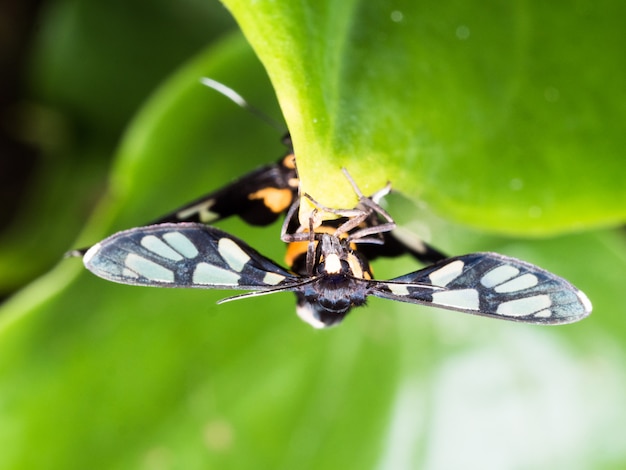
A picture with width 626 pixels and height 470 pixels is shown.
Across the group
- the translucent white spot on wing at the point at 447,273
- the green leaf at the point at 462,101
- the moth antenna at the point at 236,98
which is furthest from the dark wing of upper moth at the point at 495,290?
the moth antenna at the point at 236,98

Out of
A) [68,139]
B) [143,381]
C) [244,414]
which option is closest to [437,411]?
[244,414]

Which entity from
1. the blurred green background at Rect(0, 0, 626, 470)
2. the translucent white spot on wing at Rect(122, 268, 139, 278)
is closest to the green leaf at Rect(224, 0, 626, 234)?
the blurred green background at Rect(0, 0, 626, 470)

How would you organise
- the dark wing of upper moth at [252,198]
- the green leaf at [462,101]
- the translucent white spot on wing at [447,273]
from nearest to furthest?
the green leaf at [462,101], the translucent white spot on wing at [447,273], the dark wing of upper moth at [252,198]

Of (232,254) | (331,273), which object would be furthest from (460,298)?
(232,254)

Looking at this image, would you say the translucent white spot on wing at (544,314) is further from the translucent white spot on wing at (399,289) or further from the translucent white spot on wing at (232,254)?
the translucent white spot on wing at (232,254)

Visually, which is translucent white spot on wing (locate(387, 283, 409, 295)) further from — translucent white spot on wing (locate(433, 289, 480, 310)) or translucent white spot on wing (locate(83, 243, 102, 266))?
translucent white spot on wing (locate(83, 243, 102, 266))

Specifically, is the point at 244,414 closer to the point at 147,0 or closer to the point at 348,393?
the point at 348,393
